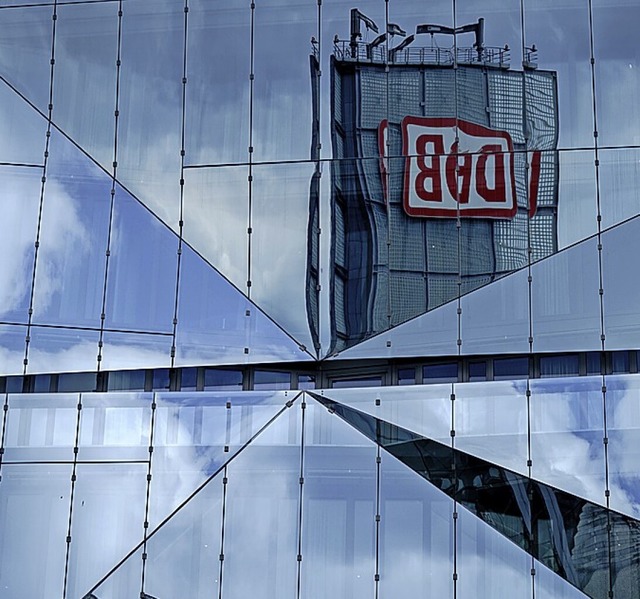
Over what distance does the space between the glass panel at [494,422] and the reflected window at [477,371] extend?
3.0 inches

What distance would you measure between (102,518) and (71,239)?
1960 millimetres

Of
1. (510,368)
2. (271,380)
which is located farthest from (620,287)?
(271,380)

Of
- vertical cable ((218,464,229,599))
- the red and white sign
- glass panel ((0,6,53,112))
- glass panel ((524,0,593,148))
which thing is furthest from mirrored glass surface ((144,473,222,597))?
glass panel ((524,0,593,148))

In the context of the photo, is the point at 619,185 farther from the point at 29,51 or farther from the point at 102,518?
the point at 29,51

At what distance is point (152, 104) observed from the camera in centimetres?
933

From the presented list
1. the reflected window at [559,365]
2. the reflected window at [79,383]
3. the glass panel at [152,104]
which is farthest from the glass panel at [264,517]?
the glass panel at [152,104]

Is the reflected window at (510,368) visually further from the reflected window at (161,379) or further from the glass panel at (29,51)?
the glass panel at (29,51)

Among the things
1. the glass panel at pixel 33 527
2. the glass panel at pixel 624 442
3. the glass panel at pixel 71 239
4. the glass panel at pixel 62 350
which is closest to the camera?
the glass panel at pixel 624 442

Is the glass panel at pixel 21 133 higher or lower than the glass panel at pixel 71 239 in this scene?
higher

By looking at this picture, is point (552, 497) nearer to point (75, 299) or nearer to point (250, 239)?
point (250, 239)

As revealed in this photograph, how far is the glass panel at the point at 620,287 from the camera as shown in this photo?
834 centimetres

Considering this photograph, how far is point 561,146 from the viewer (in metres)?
8.80

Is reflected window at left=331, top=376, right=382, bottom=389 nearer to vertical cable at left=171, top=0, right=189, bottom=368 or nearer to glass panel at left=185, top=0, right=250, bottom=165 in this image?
vertical cable at left=171, top=0, right=189, bottom=368

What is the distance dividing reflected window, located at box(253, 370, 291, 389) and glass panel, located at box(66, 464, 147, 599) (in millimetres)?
931
